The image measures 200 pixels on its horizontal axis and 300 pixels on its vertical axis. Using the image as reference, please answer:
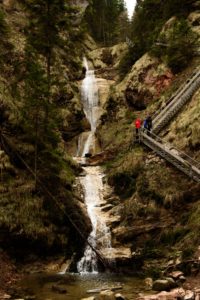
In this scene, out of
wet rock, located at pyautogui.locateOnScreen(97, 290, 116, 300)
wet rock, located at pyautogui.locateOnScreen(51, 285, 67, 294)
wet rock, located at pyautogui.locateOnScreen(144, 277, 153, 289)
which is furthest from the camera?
wet rock, located at pyautogui.locateOnScreen(144, 277, 153, 289)

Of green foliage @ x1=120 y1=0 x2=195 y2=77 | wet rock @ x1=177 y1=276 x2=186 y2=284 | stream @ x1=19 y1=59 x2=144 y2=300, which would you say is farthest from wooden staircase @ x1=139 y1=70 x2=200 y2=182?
green foliage @ x1=120 y1=0 x2=195 y2=77

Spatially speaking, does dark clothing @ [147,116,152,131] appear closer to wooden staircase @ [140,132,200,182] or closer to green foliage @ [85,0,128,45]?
wooden staircase @ [140,132,200,182]

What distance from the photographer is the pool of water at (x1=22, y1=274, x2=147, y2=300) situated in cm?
1872

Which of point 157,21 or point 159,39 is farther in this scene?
point 157,21

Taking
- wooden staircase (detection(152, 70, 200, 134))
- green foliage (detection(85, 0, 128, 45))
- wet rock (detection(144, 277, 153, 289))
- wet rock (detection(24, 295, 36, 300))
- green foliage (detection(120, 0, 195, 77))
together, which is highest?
green foliage (detection(85, 0, 128, 45))

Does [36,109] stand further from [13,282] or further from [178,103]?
[178,103]

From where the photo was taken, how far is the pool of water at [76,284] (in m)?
18.7

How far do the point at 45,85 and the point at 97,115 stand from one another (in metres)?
24.9

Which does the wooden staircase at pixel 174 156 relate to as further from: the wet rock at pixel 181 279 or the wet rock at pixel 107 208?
the wet rock at pixel 181 279

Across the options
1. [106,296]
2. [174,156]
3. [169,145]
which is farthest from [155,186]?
[106,296]

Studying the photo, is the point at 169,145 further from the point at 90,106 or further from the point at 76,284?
the point at 90,106

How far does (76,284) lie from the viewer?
69.0ft

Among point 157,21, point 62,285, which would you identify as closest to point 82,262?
point 62,285

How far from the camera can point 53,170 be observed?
28203 millimetres
